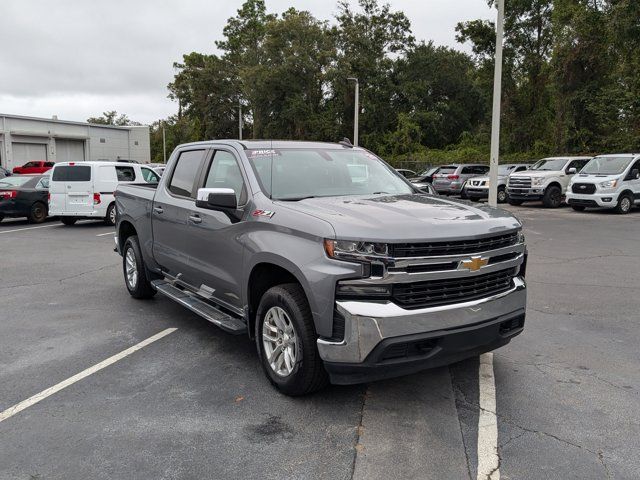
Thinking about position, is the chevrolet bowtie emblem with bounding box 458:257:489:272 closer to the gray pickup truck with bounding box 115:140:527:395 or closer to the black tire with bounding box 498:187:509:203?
the gray pickup truck with bounding box 115:140:527:395

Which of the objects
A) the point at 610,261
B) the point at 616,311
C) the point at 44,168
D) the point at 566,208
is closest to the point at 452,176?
the point at 566,208

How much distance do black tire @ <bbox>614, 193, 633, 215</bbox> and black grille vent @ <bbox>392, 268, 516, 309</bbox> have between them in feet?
55.2

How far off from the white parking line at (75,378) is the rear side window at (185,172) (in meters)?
1.48

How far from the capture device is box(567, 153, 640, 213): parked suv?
18.3m

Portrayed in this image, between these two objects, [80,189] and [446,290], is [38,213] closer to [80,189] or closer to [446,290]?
[80,189]

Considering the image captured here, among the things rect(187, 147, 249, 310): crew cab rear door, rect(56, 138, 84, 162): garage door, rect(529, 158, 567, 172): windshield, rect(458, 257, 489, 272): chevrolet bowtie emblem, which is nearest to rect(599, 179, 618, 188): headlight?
rect(529, 158, 567, 172): windshield

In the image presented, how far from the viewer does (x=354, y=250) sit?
357 cm

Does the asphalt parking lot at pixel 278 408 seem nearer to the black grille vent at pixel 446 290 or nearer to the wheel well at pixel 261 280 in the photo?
the wheel well at pixel 261 280

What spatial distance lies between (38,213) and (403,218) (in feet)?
52.1

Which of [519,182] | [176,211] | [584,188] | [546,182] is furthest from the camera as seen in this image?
[519,182]

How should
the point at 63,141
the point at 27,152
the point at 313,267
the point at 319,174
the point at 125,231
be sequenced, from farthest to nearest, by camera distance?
1. the point at 63,141
2. the point at 27,152
3. the point at 125,231
4. the point at 319,174
5. the point at 313,267

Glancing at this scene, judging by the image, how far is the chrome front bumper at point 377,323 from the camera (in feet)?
11.3

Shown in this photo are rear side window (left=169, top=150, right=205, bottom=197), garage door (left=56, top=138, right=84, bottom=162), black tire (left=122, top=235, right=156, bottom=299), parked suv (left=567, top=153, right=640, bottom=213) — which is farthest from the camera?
garage door (left=56, top=138, right=84, bottom=162)

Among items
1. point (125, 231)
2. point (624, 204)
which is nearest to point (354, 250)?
point (125, 231)
